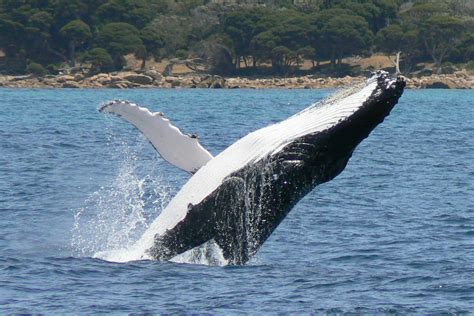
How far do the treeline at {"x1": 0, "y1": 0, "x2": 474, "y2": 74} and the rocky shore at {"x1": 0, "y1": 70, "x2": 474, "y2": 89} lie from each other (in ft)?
10.3

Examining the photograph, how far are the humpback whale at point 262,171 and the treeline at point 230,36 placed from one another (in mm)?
86945

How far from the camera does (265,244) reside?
14.6 meters

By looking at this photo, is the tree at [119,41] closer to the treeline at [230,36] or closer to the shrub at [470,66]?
the treeline at [230,36]

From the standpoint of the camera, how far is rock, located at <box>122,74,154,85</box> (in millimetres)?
90688

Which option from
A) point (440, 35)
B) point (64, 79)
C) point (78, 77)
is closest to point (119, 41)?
point (78, 77)

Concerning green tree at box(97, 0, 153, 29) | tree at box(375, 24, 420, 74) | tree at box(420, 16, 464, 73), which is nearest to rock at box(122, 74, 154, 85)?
green tree at box(97, 0, 153, 29)

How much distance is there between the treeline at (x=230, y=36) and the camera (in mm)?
99062

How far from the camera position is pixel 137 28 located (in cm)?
10619

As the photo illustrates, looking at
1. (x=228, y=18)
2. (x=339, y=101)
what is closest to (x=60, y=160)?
(x=339, y=101)

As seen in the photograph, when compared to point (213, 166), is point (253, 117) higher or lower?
lower

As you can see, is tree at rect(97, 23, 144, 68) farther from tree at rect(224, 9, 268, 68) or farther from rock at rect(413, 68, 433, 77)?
rock at rect(413, 68, 433, 77)

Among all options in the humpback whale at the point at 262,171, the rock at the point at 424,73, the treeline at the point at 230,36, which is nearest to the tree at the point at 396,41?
the treeline at the point at 230,36

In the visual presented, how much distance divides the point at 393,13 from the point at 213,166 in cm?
10208

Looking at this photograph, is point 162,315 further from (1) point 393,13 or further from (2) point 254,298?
(1) point 393,13
